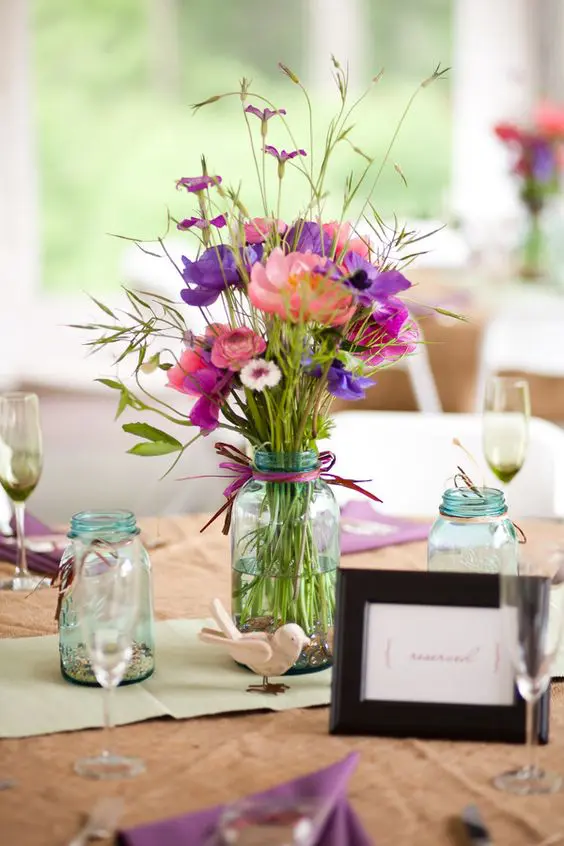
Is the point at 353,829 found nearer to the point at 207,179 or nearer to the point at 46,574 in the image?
the point at 207,179

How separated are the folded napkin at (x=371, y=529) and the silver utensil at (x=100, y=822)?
0.78 m

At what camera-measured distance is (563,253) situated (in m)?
4.41

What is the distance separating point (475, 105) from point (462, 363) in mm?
3731

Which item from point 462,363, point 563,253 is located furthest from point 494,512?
point 563,253

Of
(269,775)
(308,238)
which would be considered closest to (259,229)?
(308,238)

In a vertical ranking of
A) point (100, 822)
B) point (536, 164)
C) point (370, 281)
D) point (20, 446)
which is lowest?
point (100, 822)

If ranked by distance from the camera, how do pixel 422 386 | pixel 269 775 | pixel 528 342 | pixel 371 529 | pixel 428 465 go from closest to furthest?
pixel 269 775, pixel 371 529, pixel 428 465, pixel 422 386, pixel 528 342

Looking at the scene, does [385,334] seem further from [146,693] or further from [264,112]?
[146,693]

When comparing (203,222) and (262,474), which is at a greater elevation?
(203,222)

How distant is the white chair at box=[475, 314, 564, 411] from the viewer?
3.75 m

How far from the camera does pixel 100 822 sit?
94cm

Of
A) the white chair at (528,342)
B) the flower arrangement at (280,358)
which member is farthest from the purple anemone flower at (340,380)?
the white chair at (528,342)

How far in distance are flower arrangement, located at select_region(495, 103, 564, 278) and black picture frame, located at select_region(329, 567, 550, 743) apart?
3317 millimetres

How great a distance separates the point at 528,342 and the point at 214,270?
275cm
